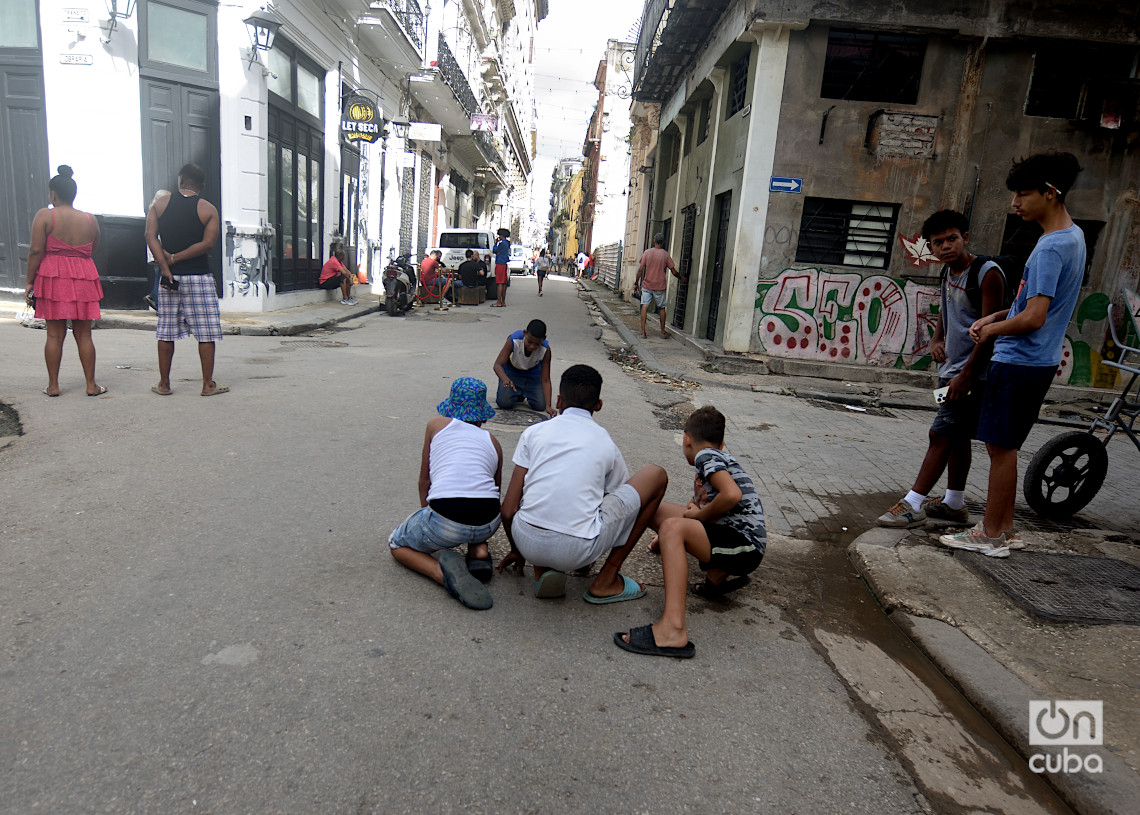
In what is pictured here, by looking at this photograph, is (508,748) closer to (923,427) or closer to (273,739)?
(273,739)

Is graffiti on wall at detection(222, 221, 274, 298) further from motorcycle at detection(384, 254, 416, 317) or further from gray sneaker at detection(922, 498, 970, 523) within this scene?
gray sneaker at detection(922, 498, 970, 523)

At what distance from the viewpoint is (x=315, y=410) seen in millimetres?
6156

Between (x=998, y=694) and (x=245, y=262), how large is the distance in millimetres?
12847

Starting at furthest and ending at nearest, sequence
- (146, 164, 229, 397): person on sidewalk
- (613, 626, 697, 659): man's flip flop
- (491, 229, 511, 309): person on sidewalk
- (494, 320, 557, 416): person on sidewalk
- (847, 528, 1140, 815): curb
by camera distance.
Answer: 1. (491, 229, 511, 309): person on sidewalk
2. (494, 320, 557, 416): person on sidewalk
3. (146, 164, 229, 397): person on sidewalk
4. (613, 626, 697, 659): man's flip flop
5. (847, 528, 1140, 815): curb

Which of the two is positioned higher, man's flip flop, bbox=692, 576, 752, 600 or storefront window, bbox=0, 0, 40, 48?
storefront window, bbox=0, 0, 40, 48

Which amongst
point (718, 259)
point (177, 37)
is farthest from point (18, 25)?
point (718, 259)

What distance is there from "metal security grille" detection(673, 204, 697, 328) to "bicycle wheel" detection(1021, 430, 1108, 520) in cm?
1022

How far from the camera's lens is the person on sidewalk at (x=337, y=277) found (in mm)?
15820

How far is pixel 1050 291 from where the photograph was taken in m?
3.58

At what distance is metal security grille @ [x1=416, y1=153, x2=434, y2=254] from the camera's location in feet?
86.8

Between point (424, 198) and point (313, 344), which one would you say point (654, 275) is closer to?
point (313, 344)

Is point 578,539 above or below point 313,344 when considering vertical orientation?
above

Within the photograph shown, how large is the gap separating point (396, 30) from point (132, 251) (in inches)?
361

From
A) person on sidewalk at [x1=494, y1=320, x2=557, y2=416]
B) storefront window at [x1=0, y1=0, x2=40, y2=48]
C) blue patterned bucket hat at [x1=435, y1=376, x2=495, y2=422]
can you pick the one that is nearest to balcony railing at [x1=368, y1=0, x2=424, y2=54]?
storefront window at [x1=0, y1=0, x2=40, y2=48]
